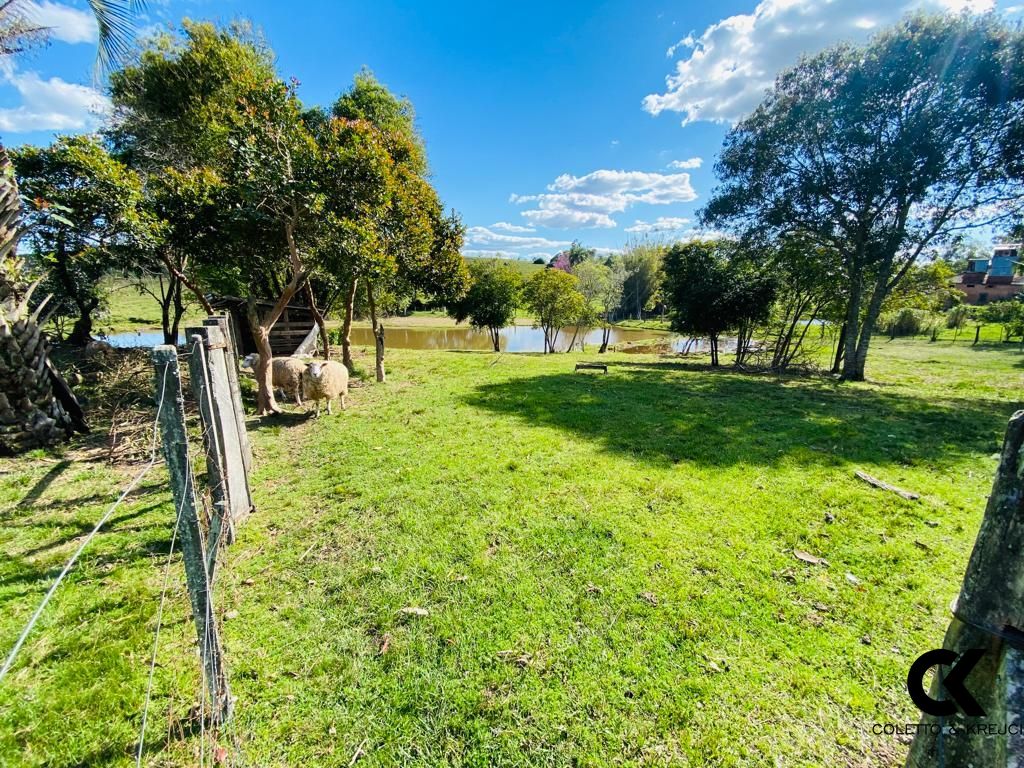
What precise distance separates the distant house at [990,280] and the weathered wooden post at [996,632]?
6187 cm

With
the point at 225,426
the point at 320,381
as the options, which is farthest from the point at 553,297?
the point at 225,426

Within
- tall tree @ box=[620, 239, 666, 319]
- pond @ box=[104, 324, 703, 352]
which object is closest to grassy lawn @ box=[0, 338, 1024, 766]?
pond @ box=[104, 324, 703, 352]

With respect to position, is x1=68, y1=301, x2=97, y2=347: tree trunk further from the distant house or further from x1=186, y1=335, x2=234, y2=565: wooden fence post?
the distant house

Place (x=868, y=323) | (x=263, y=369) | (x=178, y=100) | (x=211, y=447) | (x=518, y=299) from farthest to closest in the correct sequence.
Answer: (x=518, y=299), (x=868, y=323), (x=178, y=100), (x=263, y=369), (x=211, y=447)

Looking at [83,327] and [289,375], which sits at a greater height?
[83,327]

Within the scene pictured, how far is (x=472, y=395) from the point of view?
9.30 m

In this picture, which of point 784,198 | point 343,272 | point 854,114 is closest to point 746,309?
point 784,198

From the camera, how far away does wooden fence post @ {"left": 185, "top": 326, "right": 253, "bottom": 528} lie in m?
3.56

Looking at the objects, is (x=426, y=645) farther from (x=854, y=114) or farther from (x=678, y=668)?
(x=854, y=114)

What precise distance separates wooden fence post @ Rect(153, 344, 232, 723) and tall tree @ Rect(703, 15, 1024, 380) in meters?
15.8

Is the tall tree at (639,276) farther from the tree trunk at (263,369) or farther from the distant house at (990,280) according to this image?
the tree trunk at (263,369)

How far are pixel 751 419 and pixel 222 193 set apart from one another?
10.4 m

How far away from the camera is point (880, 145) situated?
10969 millimetres

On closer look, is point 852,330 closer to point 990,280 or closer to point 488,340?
point 488,340
